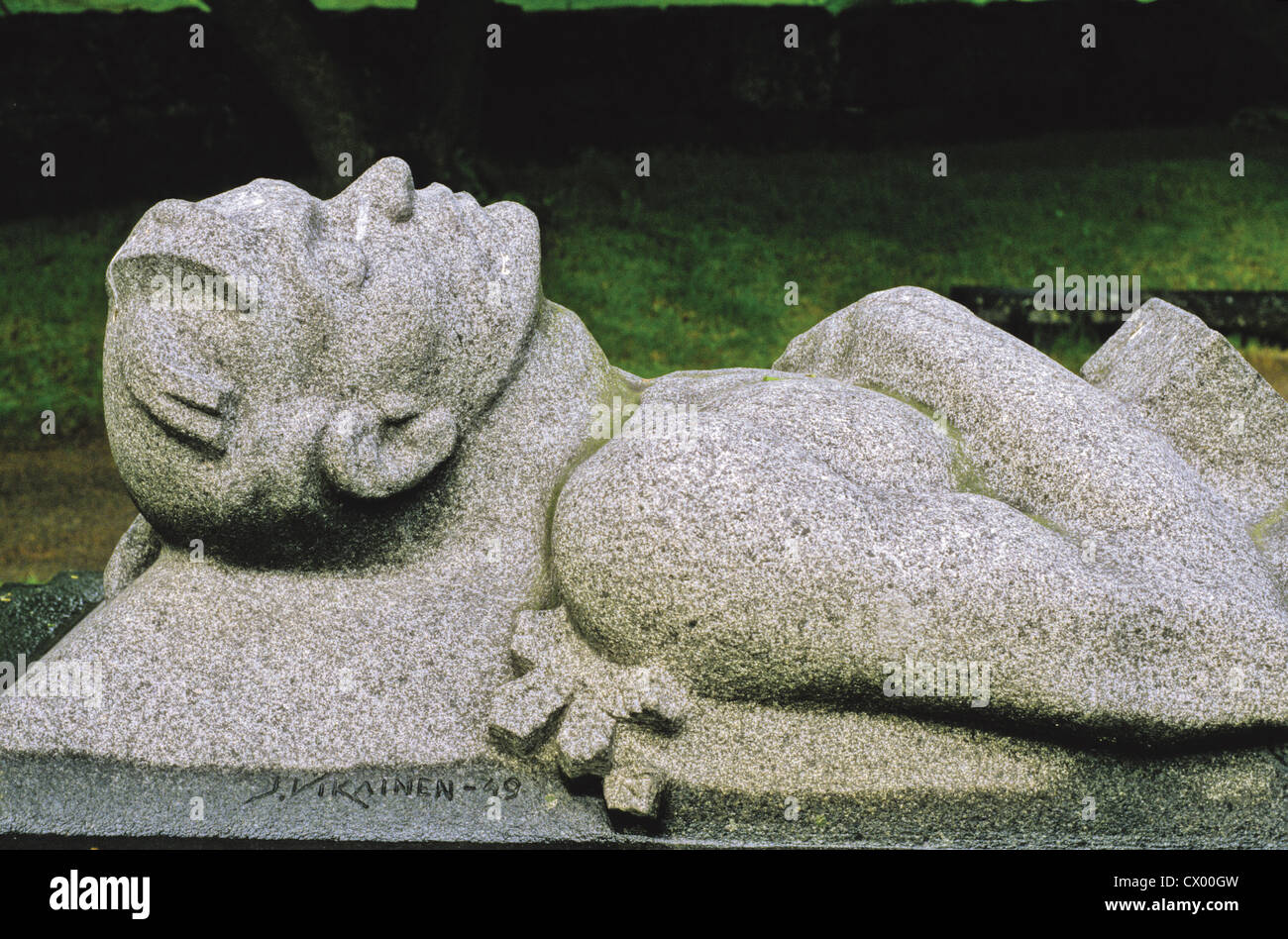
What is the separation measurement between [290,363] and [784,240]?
Result: 20.4 ft

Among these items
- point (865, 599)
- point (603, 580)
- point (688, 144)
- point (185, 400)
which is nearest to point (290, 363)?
point (185, 400)

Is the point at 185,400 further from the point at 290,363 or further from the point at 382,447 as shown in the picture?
the point at 382,447

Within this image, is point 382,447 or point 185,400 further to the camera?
point 382,447

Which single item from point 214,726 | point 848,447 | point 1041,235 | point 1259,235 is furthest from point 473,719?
point 1259,235

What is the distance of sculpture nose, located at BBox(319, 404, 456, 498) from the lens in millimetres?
2863

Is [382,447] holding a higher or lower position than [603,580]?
higher

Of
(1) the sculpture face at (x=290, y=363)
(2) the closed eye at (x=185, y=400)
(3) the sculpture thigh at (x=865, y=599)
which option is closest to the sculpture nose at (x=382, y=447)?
(1) the sculpture face at (x=290, y=363)

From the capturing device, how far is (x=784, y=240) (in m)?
8.69

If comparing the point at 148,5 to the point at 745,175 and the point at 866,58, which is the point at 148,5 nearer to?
the point at 745,175

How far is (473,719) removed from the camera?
2.93 meters

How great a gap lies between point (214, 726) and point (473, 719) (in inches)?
23.0

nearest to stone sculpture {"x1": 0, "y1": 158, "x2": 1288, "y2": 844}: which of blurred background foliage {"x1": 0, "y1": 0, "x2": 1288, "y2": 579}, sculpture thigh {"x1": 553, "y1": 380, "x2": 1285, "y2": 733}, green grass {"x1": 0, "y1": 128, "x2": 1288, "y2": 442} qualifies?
sculpture thigh {"x1": 553, "y1": 380, "x2": 1285, "y2": 733}

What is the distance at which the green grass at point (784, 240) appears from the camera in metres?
Result: 7.54

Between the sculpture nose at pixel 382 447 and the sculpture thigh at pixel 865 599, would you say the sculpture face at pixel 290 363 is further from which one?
the sculpture thigh at pixel 865 599
